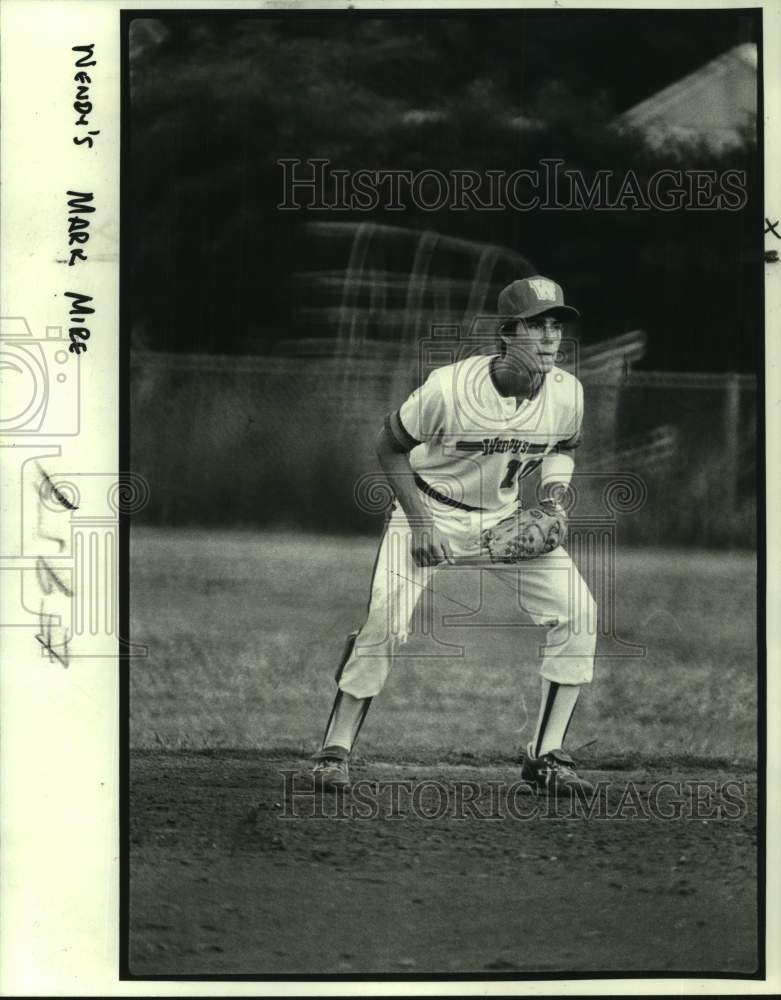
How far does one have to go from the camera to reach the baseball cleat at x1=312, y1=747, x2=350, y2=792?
13.5 feet

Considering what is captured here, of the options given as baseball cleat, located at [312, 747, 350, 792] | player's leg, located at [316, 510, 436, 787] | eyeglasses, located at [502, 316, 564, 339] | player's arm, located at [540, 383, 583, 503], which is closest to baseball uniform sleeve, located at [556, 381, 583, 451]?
player's arm, located at [540, 383, 583, 503]

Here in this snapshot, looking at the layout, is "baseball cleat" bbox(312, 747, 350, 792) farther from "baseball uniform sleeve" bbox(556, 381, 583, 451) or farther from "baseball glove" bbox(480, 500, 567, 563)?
"baseball uniform sleeve" bbox(556, 381, 583, 451)

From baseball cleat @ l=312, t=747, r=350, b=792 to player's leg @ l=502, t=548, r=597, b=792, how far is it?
2.25ft

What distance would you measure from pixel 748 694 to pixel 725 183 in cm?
196

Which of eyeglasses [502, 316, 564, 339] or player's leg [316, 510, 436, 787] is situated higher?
eyeglasses [502, 316, 564, 339]

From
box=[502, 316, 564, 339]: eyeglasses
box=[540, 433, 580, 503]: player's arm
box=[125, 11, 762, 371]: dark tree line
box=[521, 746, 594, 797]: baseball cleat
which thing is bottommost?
box=[521, 746, 594, 797]: baseball cleat

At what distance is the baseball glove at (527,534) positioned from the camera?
4172mm

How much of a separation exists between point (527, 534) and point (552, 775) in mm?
919

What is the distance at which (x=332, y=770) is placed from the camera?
13.5 feet

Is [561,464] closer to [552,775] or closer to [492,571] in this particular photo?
[492,571]

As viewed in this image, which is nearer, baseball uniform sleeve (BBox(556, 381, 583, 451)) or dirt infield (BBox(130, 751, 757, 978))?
dirt infield (BBox(130, 751, 757, 978))

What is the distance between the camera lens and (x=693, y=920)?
4.12m

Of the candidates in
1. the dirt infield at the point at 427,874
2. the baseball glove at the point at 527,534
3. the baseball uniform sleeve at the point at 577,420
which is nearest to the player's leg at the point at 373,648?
the dirt infield at the point at 427,874

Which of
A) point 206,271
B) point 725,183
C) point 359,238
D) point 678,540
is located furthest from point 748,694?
point 206,271
